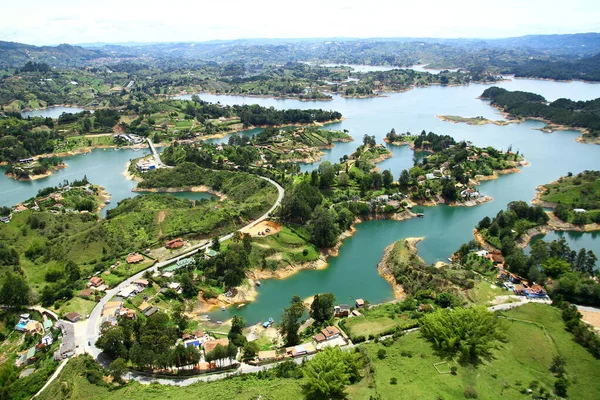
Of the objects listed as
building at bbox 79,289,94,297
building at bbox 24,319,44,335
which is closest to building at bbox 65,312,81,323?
building at bbox 24,319,44,335

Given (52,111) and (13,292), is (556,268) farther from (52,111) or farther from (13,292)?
(52,111)

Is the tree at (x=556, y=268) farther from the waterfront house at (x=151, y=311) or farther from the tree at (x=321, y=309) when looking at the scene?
the waterfront house at (x=151, y=311)

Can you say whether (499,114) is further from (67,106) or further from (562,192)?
(67,106)

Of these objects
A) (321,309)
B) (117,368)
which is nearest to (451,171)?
(321,309)

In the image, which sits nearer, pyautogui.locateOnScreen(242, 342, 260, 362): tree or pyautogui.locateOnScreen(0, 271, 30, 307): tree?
pyautogui.locateOnScreen(242, 342, 260, 362): tree

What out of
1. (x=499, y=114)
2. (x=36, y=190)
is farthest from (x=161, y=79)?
(x=499, y=114)

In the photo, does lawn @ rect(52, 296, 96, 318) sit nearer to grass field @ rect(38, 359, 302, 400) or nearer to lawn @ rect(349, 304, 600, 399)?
grass field @ rect(38, 359, 302, 400)
